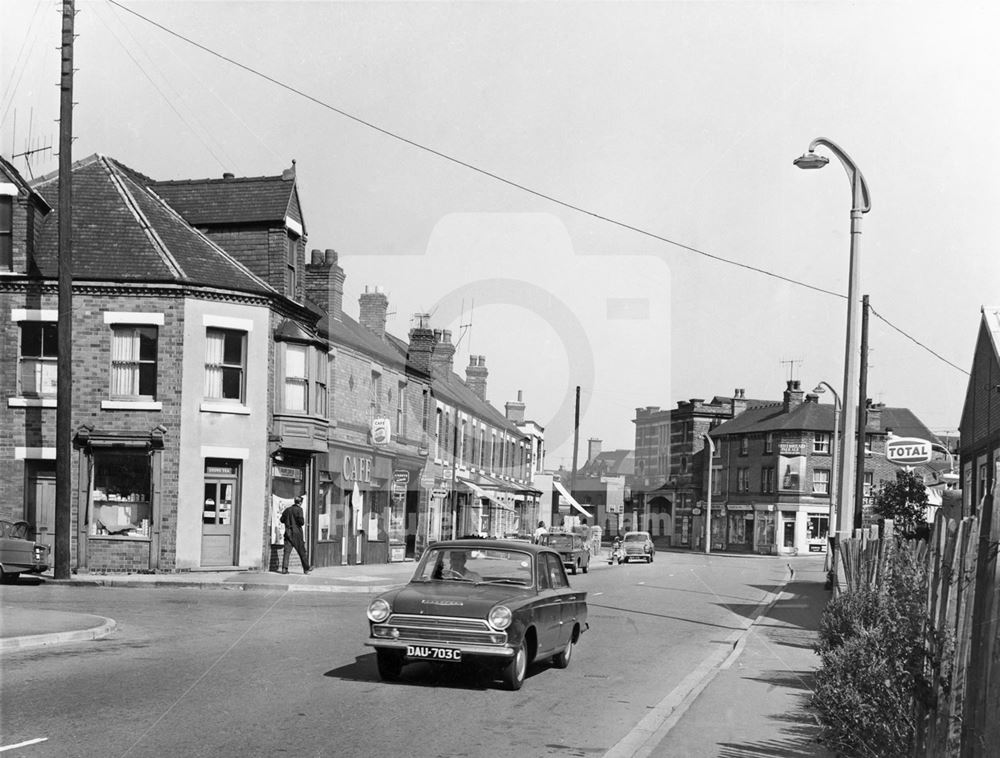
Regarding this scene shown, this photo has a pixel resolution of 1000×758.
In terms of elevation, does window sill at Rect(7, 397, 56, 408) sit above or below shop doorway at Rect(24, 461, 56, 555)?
above

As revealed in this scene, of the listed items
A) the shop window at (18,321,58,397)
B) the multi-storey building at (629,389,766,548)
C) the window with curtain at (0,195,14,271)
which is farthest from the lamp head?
the multi-storey building at (629,389,766,548)

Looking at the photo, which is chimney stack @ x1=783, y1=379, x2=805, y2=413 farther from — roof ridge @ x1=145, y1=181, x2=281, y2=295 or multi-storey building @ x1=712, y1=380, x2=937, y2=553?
roof ridge @ x1=145, y1=181, x2=281, y2=295

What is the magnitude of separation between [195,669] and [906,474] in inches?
1225

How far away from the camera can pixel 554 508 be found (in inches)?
3039

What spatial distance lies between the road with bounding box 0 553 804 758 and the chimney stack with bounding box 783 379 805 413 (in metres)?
67.6

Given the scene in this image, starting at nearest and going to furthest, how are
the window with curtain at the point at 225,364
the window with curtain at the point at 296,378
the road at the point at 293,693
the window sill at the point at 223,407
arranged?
1. the road at the point at 293,693
2. the window sill at the point at 223,407
3. the window with curtain at the point at 225,364
4. the window with curtain at the point at 296,378

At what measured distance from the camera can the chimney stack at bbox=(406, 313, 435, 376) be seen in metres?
41.9

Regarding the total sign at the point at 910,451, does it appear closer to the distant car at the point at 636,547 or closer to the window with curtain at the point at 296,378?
the window with curtain at the point at 296,378

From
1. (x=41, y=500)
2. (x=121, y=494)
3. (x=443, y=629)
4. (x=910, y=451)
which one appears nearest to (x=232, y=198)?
(x=121, y=494)

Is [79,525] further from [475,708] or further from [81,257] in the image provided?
[475,708]

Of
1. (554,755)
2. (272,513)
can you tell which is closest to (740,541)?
(272,513)

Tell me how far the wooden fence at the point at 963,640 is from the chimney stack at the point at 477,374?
55392 millimetres

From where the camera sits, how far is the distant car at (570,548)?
36.5m

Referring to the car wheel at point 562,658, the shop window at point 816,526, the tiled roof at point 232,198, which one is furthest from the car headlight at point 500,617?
the shop window at point 816,526
